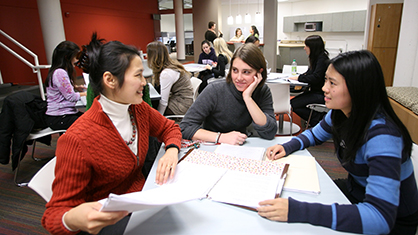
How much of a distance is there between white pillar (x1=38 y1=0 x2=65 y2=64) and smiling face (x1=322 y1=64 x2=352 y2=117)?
22.9ft

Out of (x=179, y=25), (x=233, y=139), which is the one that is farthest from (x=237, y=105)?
(x=179, y=25)

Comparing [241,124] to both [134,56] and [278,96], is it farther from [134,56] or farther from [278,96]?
[278,96]

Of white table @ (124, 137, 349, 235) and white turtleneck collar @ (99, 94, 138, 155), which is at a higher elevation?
white turtleneck collar @ (99, 94, 138, 155)

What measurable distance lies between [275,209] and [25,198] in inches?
99.9

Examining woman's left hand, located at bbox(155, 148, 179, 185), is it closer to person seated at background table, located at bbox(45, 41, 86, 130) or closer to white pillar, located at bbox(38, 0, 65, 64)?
person seated at background table, located at bbox(45, 41, 86, 130)

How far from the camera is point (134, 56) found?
117cm

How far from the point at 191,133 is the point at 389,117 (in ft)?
3.40

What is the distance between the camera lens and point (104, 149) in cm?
110

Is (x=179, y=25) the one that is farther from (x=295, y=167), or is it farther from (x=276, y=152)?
(x=295, y=167)

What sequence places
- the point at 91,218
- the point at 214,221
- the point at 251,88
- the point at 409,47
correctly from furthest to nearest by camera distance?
the point at 409,47 → the point at 251,88 → the point at 214,221 → the point at 91,218

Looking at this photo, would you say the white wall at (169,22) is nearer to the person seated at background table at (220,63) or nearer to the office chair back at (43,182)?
the person seated at background table at (220,63)

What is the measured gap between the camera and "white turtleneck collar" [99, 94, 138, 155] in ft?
3.79

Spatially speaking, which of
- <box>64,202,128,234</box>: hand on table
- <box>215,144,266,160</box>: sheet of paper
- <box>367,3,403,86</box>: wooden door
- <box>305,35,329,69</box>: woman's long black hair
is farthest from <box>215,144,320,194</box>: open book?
<box>367,3,403,86</box>: wooden door

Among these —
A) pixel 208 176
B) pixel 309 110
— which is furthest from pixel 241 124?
pixel 309 110
